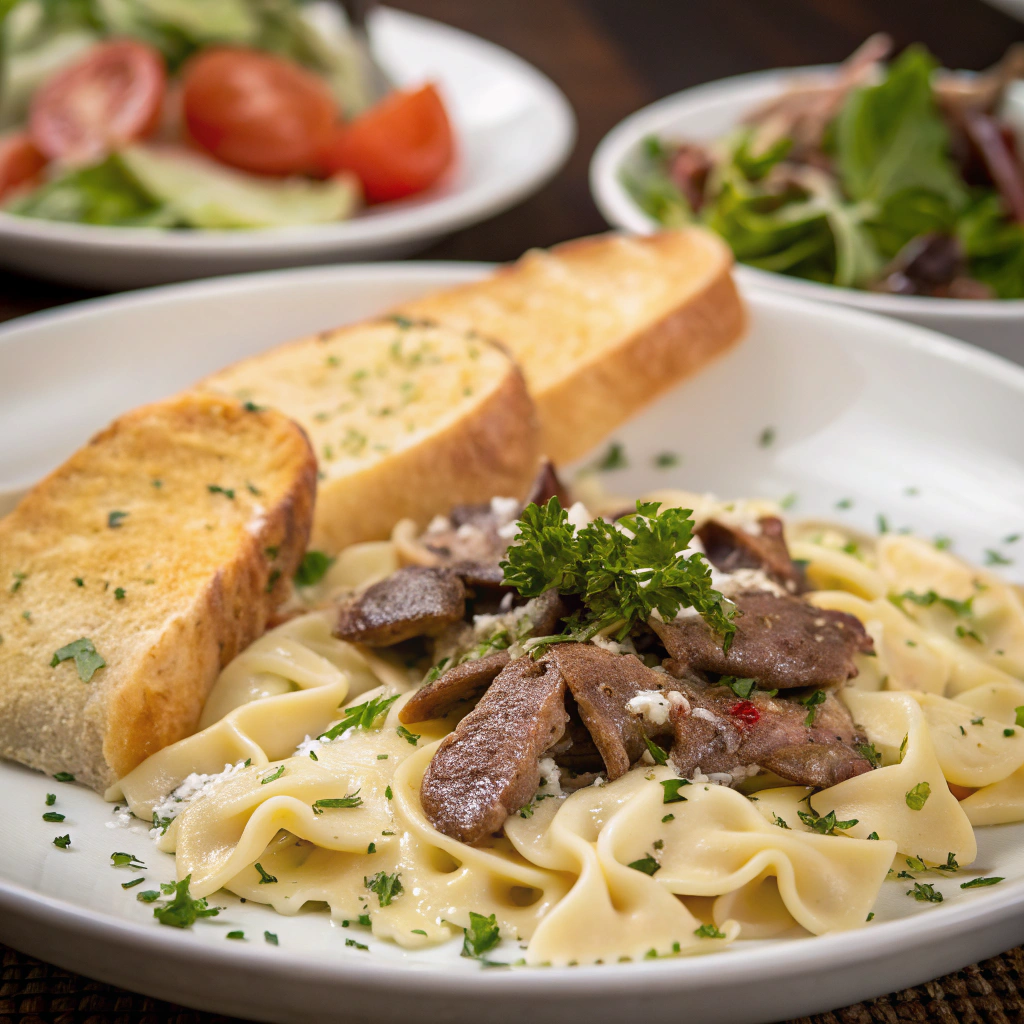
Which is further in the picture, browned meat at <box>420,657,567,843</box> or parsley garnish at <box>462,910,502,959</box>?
browned meat at <box>420,657,567,843</box>

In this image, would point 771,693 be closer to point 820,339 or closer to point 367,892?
point 367,892

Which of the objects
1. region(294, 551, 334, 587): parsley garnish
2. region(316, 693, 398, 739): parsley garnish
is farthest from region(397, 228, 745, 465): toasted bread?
region(316, 693, 398, 739): parsley garnish

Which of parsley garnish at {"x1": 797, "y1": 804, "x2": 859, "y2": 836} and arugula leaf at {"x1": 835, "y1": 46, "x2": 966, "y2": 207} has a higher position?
arugula leaf at {"x1": 835, "y1": 46, "x2": 966, "y2": 207}

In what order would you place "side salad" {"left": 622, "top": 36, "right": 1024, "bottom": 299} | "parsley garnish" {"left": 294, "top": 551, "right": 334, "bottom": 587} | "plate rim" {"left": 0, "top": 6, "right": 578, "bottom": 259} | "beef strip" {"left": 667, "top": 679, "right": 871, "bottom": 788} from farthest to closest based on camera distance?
"side salad" {"left": 622, "top": 36, "right": 1024, "bottom": 299} → "plate rim" {"left": 0, "top": 6, "right": 578, "bottom": 259} → "parsley garnish" {"left": 294, "top": 551, "right": 334, "bottom": 587} → "beef strip" {"left": 667, "top": 679, "right": 871, "bottom": 788}

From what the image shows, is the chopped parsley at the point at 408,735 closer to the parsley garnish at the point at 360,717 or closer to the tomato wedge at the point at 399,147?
the parsley garnish at the point at 360,717

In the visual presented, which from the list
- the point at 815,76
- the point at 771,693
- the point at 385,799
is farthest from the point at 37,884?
the point at 815,76

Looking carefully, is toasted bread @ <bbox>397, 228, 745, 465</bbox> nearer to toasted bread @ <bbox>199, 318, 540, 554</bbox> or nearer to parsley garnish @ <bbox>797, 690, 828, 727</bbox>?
toasted bread @ <bbox>199, 318, 540, 554</bbox>

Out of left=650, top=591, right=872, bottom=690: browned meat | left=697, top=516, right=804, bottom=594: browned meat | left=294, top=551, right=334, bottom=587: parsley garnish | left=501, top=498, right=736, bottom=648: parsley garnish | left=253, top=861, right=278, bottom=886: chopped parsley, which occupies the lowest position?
left=294, top=551, right=334, bottom=587: parsley garnish
